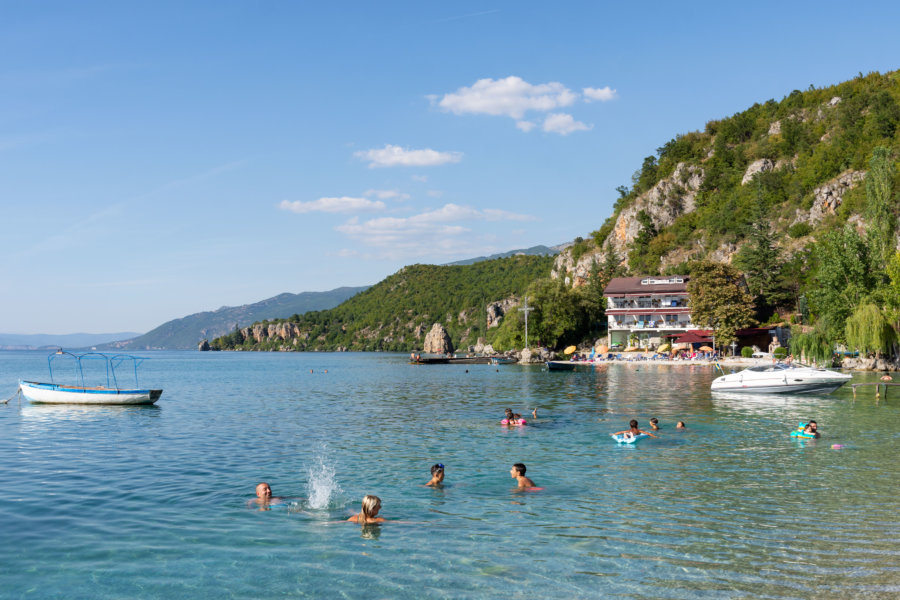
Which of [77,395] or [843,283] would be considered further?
[843,283]

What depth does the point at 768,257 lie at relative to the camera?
341 ft

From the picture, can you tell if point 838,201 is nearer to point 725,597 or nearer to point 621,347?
point 621,347

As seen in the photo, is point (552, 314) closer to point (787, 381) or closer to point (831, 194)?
point (831, 194)

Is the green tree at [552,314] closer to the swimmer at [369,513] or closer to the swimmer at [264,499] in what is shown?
the swimmer at [264,499]

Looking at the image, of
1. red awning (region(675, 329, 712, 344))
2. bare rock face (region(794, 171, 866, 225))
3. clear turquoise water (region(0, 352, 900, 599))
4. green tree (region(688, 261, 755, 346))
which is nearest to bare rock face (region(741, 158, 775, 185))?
bare rock face (region(794, 171, 866, 225))

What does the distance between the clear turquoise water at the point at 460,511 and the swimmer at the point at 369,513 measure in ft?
1.40

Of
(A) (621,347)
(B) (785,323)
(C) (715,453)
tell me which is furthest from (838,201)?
(C) (715,453)

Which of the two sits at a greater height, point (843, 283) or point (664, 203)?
point (664, 203)

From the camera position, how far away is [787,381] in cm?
4366

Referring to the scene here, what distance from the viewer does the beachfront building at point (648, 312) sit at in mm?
105812

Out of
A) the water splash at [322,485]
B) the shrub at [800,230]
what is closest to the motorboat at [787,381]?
the water splash at [322,485]

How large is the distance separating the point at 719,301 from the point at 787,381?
166ft

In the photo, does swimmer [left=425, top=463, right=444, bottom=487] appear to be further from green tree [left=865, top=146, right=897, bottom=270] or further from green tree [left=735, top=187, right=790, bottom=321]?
green tree [left=735, top=187, right=790, bottom=321]

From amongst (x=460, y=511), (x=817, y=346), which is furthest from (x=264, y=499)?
(x=817, y=346)
